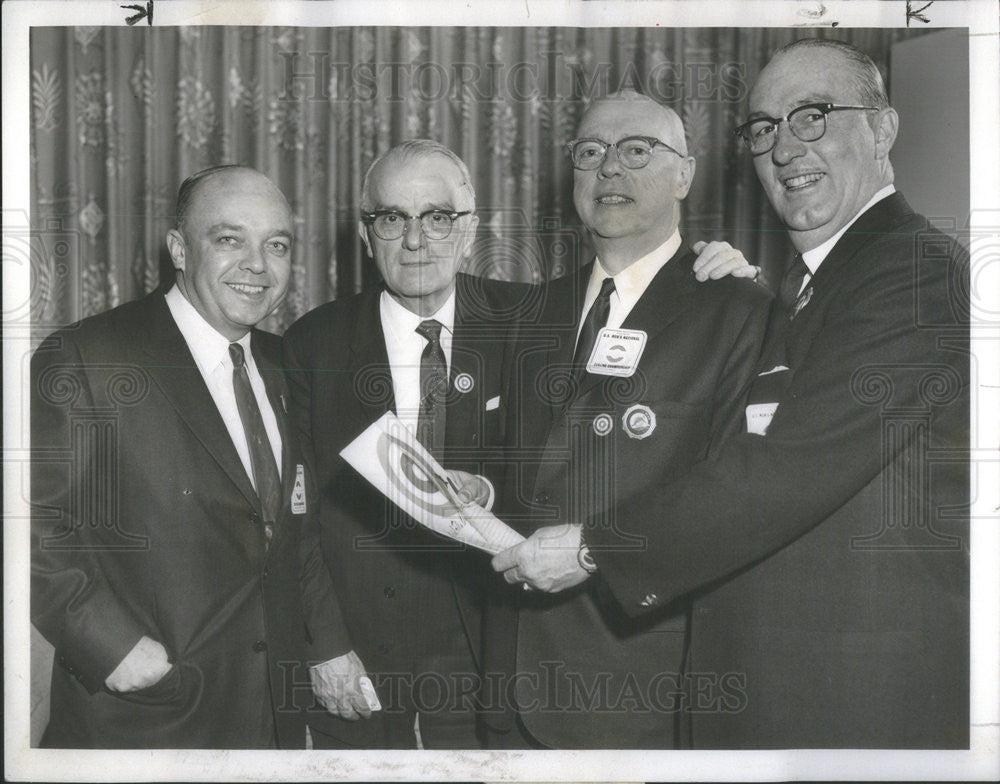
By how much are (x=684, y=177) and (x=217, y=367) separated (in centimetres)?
123

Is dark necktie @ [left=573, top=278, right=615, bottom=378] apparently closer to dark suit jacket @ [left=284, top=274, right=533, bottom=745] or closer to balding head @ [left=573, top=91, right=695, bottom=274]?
balding head @ [left=573, top=91, right=695, bottom=274]

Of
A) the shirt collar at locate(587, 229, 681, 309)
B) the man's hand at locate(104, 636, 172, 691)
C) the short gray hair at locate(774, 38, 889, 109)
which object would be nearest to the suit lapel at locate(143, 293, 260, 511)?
the man's hand at locate(104, 636, 172, 691)

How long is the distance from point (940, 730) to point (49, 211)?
Answer: 256 cm

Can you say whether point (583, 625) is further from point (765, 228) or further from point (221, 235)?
point (221, 235)

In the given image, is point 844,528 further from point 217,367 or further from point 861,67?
point 217,367

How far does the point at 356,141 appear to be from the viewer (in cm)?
240

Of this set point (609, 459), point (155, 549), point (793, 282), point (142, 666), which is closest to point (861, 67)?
point (793, 282)

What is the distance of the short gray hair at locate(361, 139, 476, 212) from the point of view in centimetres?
237

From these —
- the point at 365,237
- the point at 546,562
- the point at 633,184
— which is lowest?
the point at 546,562

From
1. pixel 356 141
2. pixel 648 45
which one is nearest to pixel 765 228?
pixel 648 45

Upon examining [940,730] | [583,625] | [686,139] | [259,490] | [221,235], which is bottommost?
[940,730]

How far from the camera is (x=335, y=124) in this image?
2.40 meters

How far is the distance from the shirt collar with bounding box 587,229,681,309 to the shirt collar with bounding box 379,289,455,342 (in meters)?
0.41

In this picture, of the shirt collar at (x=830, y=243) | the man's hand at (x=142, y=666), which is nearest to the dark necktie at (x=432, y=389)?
the man's hand at (x=142, y=666)
